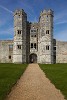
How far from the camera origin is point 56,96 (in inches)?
424

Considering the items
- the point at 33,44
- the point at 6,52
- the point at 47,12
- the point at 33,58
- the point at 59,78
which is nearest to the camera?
the point at 59,78

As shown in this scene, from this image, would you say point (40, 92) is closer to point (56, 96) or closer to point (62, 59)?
point (56, 96)

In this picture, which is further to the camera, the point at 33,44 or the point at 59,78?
the point at 33,44

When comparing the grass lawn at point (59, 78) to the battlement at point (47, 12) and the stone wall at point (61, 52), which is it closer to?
the battlement at point (47, 12)

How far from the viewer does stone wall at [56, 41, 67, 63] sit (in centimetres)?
5308

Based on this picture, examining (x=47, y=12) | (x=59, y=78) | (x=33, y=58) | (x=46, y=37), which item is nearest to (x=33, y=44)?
(x=33, y=58)

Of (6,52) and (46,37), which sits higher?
(46,37)

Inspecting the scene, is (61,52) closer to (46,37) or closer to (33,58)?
(46,37)

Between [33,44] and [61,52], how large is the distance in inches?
259

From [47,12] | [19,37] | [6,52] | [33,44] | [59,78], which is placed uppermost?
[47,12]

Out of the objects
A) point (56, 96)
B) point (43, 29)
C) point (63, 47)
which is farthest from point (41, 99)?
point (63, 47)

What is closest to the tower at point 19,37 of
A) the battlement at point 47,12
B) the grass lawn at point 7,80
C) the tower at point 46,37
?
the tower at point 46,37

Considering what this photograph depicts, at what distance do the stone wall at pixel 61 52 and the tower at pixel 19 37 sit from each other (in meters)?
7.61

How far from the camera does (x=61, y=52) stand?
53344mm
